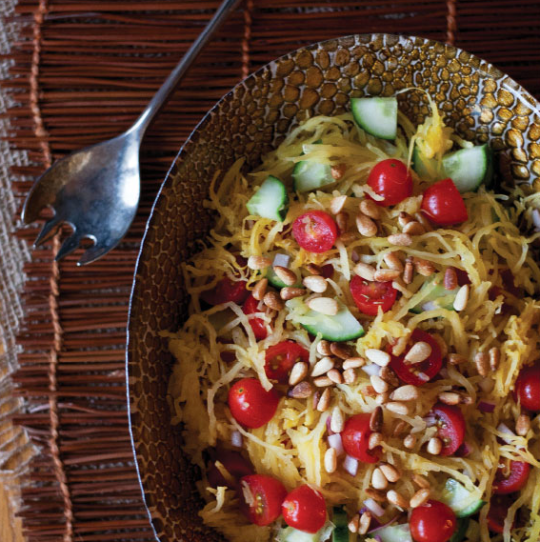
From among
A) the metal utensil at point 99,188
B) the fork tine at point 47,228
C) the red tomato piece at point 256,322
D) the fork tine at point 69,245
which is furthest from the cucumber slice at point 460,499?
the fork tine at point 47,228

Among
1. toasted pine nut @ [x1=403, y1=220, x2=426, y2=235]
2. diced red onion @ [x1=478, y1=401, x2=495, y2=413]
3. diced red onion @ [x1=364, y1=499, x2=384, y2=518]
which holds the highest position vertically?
toasted pine nut @ [x1=403, y1=220, x2=426, y2=235]

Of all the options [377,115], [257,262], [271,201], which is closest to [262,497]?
[257,262]

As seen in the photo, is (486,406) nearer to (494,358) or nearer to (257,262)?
(494,358)

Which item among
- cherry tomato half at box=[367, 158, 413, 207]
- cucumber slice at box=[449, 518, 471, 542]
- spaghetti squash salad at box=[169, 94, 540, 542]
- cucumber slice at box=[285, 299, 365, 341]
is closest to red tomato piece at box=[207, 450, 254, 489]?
spaghetti squash salad at box=[169, 94, 540, 542]

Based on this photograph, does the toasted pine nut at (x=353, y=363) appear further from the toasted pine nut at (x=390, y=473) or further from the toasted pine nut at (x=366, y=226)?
the toasted pine nut at (x=366, y=226)

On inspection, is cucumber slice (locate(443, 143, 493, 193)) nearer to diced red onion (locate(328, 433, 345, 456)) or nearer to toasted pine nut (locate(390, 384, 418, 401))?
toasted pine nut (locate(390, 384, 418, 401))

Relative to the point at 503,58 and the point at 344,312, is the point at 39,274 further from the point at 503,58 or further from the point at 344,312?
the point at 503,58

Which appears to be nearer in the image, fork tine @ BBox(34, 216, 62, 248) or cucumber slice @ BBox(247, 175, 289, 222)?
cucumber slice @ BBox(247, 175, 289, 222)
